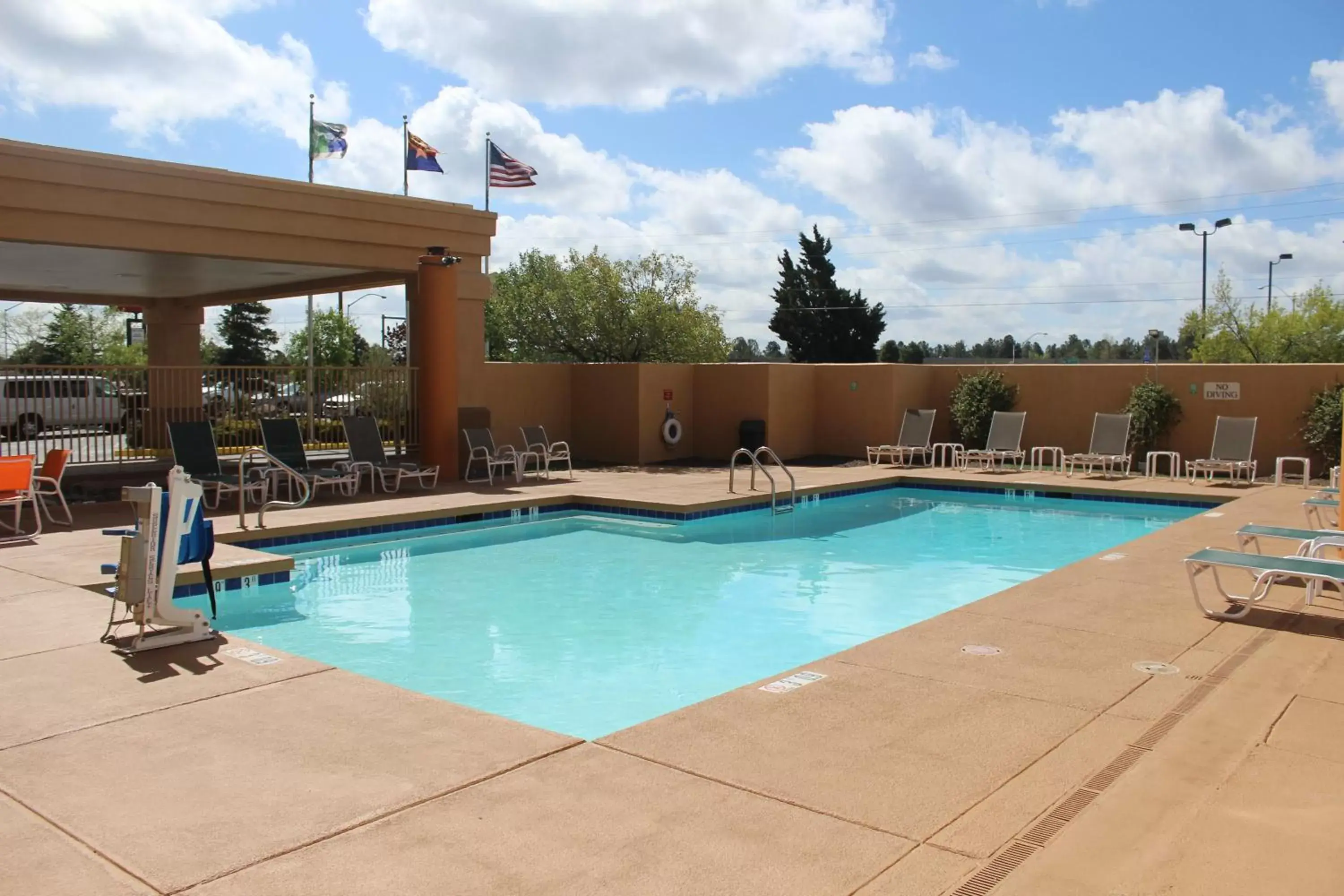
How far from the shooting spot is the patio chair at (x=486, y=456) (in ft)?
44.9

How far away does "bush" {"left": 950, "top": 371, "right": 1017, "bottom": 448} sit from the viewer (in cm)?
1673

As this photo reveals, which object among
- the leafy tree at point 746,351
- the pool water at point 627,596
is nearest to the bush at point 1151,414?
the pool water at point 627,596

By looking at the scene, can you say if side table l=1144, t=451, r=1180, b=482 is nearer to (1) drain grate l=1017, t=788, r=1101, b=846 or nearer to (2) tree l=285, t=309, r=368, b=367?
(1) drain grate l=1017, t=788, r=1101, b=846

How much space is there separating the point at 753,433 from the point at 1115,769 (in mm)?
13204

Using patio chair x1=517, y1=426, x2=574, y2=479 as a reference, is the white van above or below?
above

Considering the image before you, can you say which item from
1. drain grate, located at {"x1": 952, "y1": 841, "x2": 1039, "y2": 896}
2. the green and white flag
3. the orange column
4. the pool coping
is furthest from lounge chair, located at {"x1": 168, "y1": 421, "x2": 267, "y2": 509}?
the green and white flag

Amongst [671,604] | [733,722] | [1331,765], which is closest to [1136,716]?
[1331,765]

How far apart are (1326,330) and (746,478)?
74.5ft

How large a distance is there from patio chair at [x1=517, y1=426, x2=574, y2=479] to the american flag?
8.67 meters

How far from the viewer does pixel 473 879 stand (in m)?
2.86

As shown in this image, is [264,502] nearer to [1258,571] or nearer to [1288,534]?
[1258,571]

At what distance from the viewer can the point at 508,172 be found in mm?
22453

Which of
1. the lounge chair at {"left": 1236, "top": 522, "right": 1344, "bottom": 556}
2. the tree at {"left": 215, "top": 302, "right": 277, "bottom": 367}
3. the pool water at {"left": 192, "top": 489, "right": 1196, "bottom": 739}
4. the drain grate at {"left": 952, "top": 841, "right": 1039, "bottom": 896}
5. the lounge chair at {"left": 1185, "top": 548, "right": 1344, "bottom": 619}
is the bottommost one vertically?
the pool water at {"left": 192, "top": 489, "right": 1196, "bottom": 739}

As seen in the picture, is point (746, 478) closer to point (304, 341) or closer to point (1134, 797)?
point (1134, 797)
